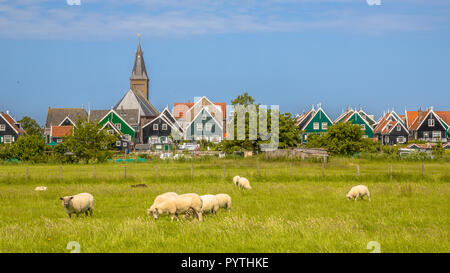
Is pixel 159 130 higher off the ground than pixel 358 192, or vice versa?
pixel 159 130

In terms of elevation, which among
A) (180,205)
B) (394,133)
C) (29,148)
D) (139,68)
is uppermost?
(139,68)

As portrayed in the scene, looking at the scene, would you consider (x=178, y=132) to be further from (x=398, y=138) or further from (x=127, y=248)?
(x=127, y=248)

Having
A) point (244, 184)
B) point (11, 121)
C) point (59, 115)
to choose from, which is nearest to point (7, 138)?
point (11, 121)

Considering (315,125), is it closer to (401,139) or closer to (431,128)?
(401,139)

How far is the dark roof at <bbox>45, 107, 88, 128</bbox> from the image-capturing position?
10400cm

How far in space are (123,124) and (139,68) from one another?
52.4 meters

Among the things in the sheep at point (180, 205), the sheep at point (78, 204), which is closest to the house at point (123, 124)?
the sheep at point (78, 204)

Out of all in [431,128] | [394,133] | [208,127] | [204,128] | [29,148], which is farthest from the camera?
[394,133]

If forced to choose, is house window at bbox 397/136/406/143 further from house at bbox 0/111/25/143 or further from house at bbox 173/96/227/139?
house at bbox 0/111/25/143

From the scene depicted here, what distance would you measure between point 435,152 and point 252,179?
122ft

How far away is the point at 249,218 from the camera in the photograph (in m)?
16.1

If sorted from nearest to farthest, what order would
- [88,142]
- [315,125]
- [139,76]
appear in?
[88,142]
[315,125]
[139,76]

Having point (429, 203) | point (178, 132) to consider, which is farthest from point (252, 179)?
point (178, 132)

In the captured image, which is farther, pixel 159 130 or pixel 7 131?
pixel 159 130
